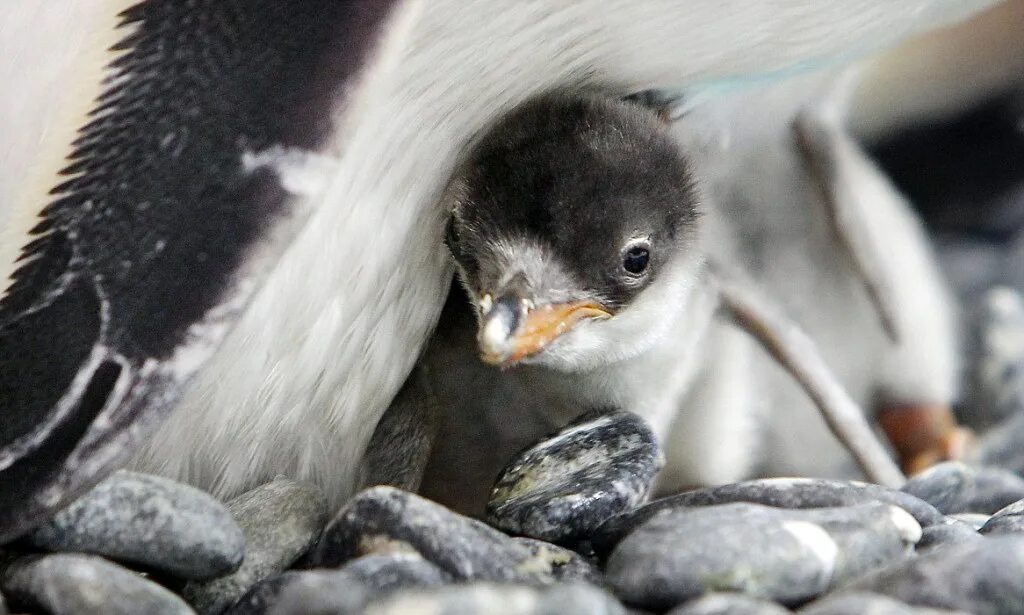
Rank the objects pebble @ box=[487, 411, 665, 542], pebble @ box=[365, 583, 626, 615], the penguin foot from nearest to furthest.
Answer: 1. pebble @ box=[365, 583, 626, 615]
2. pebble @ box=[487, 411, 665, 542]
3. the penguin foot

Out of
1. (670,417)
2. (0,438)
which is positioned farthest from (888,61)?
(0,438)

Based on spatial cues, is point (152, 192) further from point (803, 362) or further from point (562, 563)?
point (803, 362)

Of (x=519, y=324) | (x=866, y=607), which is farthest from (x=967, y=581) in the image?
(x=519, y=324)

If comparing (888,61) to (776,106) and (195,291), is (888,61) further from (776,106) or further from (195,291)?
(195,291)

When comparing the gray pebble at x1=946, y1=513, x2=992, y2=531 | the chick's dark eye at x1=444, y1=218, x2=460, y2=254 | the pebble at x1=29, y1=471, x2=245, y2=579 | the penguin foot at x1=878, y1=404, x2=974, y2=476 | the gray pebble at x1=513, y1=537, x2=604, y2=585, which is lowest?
the penguin foot at x1=878, y1=404, x2=974, y2=476

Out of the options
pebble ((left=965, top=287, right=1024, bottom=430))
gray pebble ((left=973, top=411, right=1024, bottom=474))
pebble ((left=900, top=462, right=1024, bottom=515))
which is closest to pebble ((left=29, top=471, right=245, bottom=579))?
pebble ((left=900, top=462, right=1024, bottom=515))

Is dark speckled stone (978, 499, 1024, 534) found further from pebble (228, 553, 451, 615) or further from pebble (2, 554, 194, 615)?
pebble (2, 554, 194, 615)

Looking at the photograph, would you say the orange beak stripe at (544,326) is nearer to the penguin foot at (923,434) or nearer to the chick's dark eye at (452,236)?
the chick's dark eye at (452,236)
